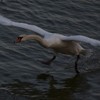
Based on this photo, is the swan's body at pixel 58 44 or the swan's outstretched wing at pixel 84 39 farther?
the swan's body at pixel 58 44

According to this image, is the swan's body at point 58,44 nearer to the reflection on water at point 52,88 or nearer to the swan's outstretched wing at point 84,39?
the swan's outstretched wing at point 84,39

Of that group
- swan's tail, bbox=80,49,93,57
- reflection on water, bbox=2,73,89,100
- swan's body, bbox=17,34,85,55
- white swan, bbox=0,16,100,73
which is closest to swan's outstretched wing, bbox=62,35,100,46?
white swan, bbox=0,16,100,73

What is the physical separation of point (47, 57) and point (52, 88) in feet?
6.66

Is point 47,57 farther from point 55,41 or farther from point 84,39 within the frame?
point 84,39

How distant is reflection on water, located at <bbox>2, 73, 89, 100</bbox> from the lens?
12133mm

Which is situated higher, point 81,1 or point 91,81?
point 81,1

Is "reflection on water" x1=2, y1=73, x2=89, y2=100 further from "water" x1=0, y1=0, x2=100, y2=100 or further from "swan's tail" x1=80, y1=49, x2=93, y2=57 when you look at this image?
"swan's tail" x1=80, y1=49, x2=93, y2=57

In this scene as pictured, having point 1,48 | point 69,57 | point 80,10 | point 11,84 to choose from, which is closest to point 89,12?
point 80,10

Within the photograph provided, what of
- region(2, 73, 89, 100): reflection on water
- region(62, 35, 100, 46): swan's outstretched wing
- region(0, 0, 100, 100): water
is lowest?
region(2, 73, 89, 100): reflection on water

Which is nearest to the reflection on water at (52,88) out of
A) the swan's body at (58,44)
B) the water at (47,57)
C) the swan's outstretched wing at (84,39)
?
the water at (47,57)

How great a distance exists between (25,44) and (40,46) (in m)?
0.45

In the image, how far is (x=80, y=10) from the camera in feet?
59.0

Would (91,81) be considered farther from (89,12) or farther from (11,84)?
(89,12)

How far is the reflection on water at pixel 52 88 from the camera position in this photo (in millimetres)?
12133
